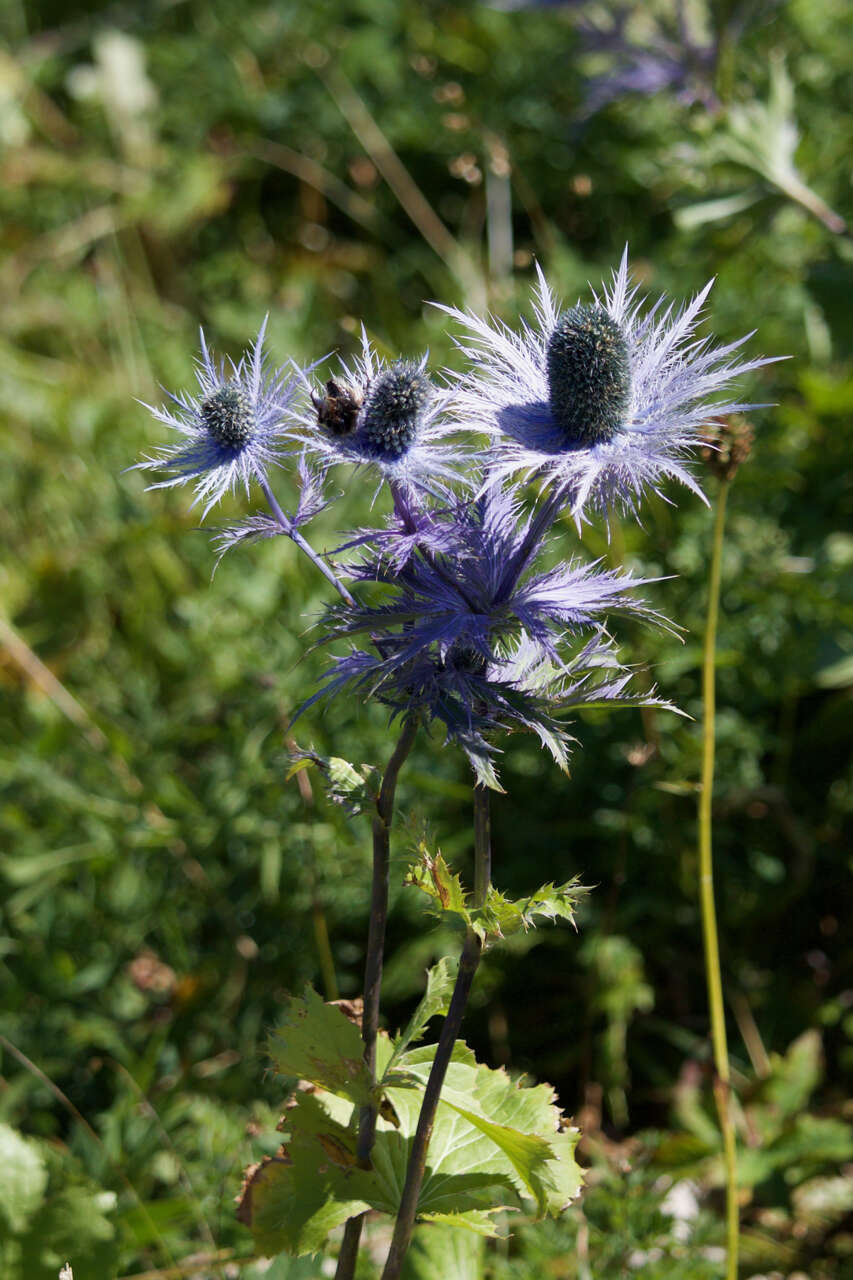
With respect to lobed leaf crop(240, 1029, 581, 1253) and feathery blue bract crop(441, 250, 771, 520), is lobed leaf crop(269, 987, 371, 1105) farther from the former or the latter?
feathery blue bract crop(441, 250, 771, 520)

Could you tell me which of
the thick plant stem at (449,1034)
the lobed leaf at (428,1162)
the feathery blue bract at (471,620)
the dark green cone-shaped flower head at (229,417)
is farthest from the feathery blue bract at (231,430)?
the lobed leaf at (428,1162)

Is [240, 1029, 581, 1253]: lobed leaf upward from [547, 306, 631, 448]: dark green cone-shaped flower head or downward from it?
downward

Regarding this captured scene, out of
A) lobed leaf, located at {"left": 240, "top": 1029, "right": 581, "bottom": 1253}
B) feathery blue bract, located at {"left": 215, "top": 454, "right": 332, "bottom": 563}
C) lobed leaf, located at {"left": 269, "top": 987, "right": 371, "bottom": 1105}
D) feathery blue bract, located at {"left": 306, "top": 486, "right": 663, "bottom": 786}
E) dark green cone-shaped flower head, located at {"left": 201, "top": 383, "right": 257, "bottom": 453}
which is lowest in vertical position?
lobed leaf, located at {"left": 240, "top": 1029, "right": 581, "bottom": 1253}

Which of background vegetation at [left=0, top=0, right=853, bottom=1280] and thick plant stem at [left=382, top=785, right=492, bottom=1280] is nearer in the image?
thick plant stem at [left=382, top=785, right=492, bottom=1280]

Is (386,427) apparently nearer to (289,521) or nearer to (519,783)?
(289,521)

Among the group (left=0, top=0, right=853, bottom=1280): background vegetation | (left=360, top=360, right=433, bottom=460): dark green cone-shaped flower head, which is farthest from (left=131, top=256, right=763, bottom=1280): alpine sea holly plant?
(left=0, top=0, right=853, bottom=1280): background vegetation

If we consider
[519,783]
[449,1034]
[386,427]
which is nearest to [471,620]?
[386,427]

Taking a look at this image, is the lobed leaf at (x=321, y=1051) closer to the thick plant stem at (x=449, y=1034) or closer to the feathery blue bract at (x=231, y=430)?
the thick plant stem at (x=449, y=1034)
